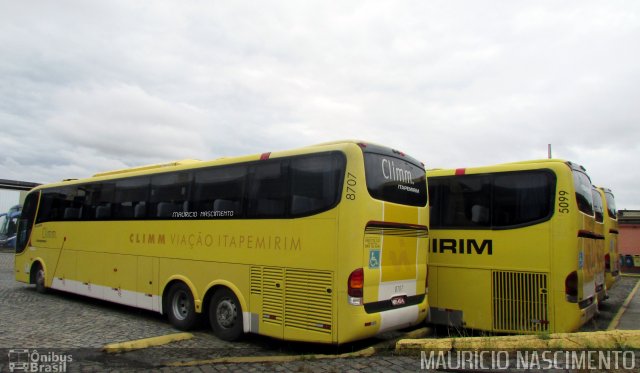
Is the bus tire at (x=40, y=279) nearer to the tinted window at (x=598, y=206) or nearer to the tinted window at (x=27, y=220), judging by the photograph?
the tinted window at (x=27, y=220)

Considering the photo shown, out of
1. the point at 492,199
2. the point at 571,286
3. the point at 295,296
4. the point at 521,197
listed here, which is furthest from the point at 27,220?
the point at 571,286

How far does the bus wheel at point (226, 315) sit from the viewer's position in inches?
317

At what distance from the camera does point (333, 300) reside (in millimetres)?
6754

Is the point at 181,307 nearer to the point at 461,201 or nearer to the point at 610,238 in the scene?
the point at 461,201

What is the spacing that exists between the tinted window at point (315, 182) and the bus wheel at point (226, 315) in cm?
209

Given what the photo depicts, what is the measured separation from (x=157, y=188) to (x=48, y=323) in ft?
10.7

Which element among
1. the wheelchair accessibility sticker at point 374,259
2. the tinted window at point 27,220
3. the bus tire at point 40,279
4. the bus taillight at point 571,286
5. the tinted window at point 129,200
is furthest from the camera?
the tinted window at point 27,220

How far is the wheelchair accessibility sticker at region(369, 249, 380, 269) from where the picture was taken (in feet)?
22.8

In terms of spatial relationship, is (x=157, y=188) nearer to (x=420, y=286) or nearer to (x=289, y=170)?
(x=289, y=170)

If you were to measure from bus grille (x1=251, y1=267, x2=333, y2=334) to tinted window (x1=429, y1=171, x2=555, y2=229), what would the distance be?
3211 millimetres

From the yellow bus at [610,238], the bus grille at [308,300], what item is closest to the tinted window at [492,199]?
the bus grille at [308,300]

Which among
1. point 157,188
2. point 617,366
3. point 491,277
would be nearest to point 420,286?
point 491,277

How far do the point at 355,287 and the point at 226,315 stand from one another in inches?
111

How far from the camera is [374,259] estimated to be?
7.03 meters
